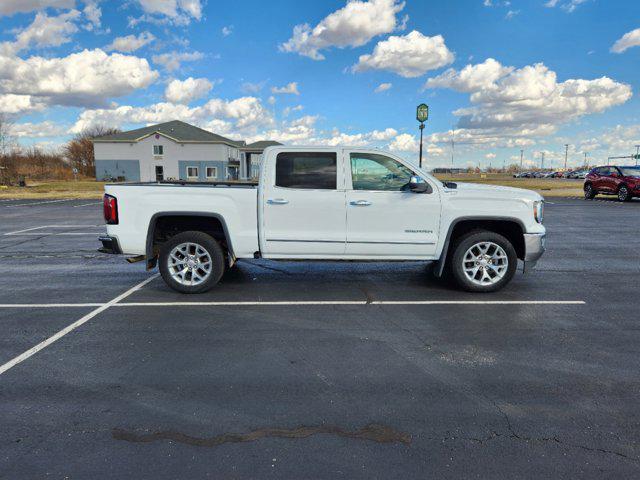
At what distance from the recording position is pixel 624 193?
22.8 meters

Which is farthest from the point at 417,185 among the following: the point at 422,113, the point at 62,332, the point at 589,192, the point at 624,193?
the point at 589,192

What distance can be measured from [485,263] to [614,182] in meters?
21.6

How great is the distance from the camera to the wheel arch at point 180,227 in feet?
20.4

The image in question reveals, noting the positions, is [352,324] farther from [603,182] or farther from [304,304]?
[603,182]

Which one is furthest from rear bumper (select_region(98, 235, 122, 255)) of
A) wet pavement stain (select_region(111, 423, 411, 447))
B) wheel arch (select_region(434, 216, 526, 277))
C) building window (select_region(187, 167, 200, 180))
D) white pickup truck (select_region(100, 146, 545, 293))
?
building window (select_region(187, 167, 200, 180))

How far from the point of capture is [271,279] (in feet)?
23.9

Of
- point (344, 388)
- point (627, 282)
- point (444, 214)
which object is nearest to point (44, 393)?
point (344, 388)

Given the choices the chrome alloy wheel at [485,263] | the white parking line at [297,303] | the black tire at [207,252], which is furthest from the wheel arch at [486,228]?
the black tire at [207,252]

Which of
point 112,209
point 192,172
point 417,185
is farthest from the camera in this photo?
point 192,172

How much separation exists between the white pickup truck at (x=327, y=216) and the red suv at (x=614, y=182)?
20.3m

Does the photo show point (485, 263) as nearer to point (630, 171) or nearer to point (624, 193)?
point (624, 193)

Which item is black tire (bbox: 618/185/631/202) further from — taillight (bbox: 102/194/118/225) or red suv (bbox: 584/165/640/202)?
taillight (bbox: 102/194/118/225)

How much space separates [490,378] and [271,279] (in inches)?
162

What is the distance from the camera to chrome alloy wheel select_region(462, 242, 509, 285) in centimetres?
639
